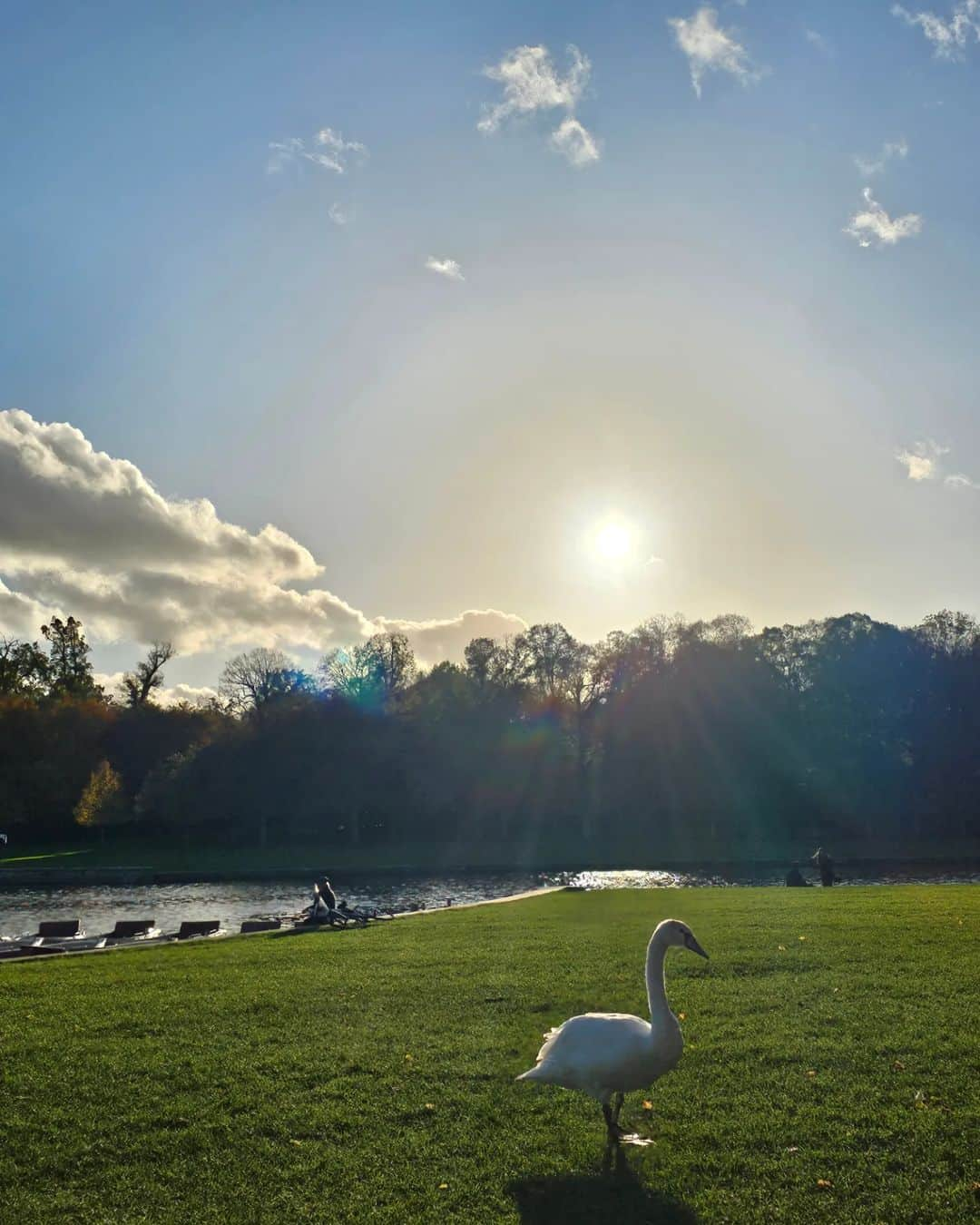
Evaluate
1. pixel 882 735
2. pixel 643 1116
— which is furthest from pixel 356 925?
pixel 882 735

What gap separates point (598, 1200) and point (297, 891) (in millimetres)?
38467

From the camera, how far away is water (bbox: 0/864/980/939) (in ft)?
113

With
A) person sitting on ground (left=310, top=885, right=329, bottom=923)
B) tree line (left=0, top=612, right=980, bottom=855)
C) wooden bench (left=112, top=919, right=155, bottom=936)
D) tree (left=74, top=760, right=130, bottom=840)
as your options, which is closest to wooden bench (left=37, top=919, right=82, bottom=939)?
wooden bench (left=112, top=919, right=155, bottom=936)

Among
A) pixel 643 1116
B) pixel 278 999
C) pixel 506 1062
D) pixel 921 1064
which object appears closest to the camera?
pixel 643 1116

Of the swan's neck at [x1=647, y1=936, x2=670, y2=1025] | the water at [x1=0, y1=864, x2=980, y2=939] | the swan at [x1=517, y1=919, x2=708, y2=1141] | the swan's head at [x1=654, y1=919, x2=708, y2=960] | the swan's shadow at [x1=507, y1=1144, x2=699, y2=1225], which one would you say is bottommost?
the water at [x1=0, y1=864, x2=980, y2=939]

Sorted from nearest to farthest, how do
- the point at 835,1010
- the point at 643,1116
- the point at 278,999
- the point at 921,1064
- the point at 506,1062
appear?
the point at 643,1116 → the point at 921,1064 → the point at 506,1062 → the point at 835,1010 → the point at 278,999

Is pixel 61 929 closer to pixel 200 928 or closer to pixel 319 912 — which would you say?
pixel 200 928

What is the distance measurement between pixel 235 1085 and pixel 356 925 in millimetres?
14279

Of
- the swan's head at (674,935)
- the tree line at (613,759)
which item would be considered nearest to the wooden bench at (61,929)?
the swan's head at (674,935)

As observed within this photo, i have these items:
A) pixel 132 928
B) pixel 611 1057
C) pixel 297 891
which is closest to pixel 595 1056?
pixel 611 1057

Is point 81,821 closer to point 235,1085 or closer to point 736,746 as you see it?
point 736,746

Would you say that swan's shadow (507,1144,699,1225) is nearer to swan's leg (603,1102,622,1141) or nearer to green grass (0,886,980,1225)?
green grass (0,886,980,1225)

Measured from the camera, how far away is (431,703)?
238 feet

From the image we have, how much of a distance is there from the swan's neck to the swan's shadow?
1.01 m
